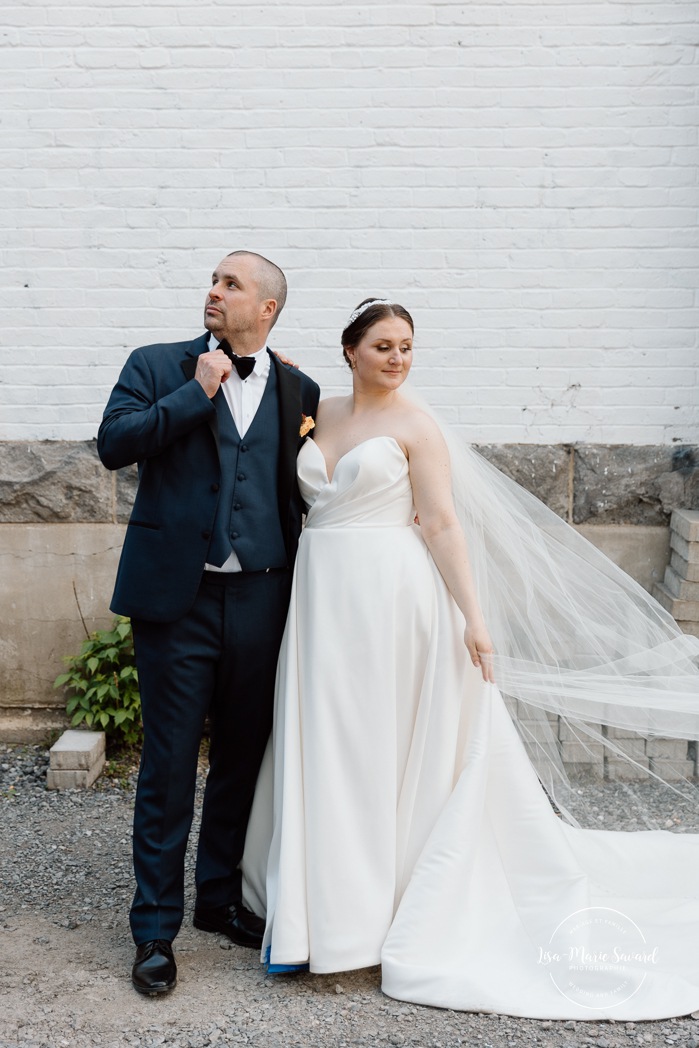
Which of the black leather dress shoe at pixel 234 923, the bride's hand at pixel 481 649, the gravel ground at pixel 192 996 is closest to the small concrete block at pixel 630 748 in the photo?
the gravel ground at pixel 192 996

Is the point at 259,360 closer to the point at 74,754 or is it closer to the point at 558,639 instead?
the point at 558,639

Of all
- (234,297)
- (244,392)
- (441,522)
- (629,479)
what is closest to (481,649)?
(441,522)

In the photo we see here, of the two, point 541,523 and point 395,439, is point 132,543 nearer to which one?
point 395,439

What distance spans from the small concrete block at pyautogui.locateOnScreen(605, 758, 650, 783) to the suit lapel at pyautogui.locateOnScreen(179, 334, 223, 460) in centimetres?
158

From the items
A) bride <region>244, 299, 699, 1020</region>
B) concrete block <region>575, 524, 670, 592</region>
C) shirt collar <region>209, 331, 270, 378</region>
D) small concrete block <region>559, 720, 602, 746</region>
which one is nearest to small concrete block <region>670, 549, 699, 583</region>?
concrete block <region>575, 524, 670, 592</region>

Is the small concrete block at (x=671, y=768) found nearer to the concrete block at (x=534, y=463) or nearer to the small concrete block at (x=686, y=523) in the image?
the small concrete block at (x=686, y=523)

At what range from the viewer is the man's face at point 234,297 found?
2941 millimetres

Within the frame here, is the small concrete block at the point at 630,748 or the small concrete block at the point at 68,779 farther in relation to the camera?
the small concrete block at the point at 68,779

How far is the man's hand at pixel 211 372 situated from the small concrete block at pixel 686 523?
2354 mm

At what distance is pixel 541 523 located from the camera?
3.39 metres

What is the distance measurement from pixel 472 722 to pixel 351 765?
14.6 inches

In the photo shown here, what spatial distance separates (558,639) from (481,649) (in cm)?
49

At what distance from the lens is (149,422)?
280 centimetres

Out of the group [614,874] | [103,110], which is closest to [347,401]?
[614,874]
